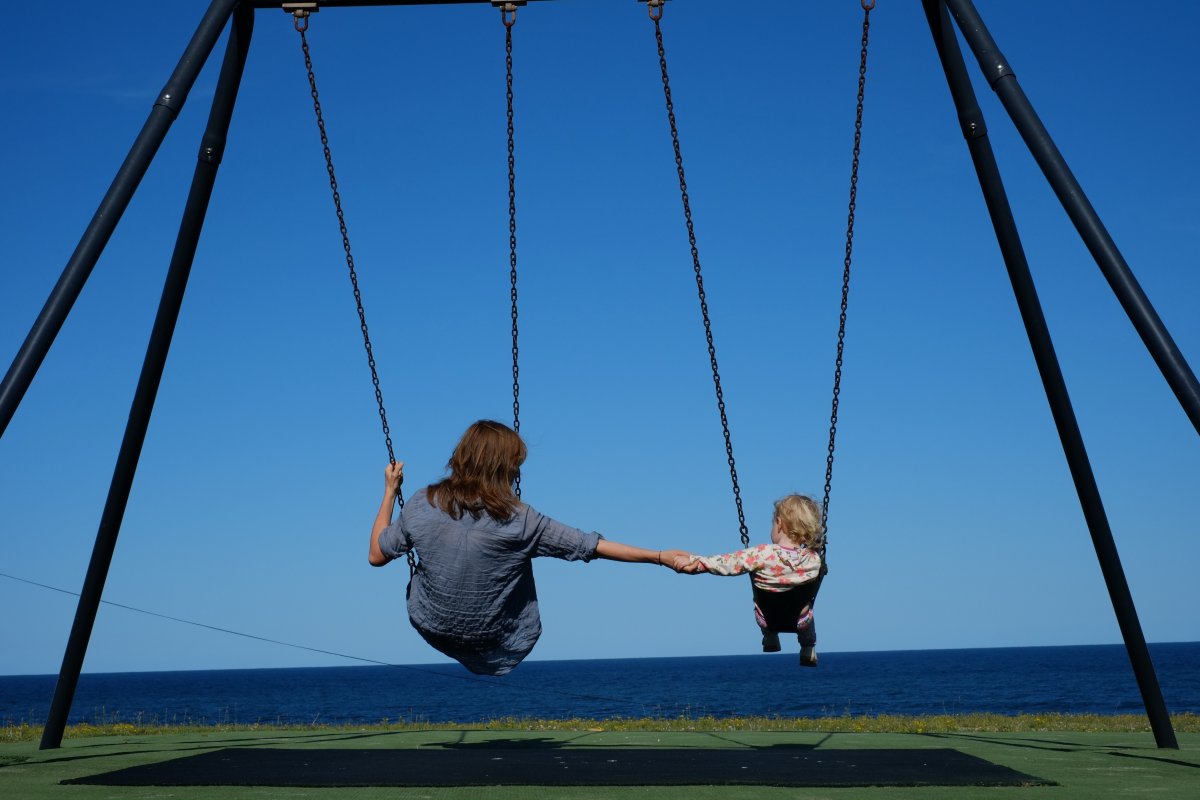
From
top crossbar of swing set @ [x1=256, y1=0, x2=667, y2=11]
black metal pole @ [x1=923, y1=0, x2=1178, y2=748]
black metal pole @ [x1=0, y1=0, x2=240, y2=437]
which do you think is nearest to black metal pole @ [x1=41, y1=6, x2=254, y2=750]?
top crossbar of swing set @ [x1=256, y1=0, x2=667, y2=11]

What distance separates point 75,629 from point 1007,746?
6.57 m

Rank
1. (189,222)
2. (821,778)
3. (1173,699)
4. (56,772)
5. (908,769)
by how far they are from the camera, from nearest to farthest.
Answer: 1. (821,778)
2. (908,769)
3. (56,772)
4. (189,222)
5. (1173,699)

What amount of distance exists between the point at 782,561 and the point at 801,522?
0.84 ft

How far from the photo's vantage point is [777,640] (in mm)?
6262

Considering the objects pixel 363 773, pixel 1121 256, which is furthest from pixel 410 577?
→ pixel 1121 256

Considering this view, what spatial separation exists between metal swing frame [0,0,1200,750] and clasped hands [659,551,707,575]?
9.68ft

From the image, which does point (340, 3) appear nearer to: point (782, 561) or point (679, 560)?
point (679, 560)

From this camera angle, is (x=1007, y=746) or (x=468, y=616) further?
(x=1007, y=746)

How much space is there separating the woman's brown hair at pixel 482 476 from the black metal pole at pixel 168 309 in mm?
2912

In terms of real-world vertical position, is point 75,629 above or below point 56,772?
above

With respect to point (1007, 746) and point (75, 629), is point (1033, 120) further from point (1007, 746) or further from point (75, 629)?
point (75, 629)

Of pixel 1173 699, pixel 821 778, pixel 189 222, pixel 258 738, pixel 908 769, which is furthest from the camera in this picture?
pixel 1173 699

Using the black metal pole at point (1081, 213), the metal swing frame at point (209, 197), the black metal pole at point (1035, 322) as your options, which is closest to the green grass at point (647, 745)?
the metal swing frame at point (209, 197)

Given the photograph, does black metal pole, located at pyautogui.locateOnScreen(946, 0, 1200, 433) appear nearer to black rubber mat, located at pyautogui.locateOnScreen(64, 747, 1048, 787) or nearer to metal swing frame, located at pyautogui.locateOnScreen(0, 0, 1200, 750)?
metal swing frame, located at pyautogui.locateOnScreen(0, 0, 1200, 750)
